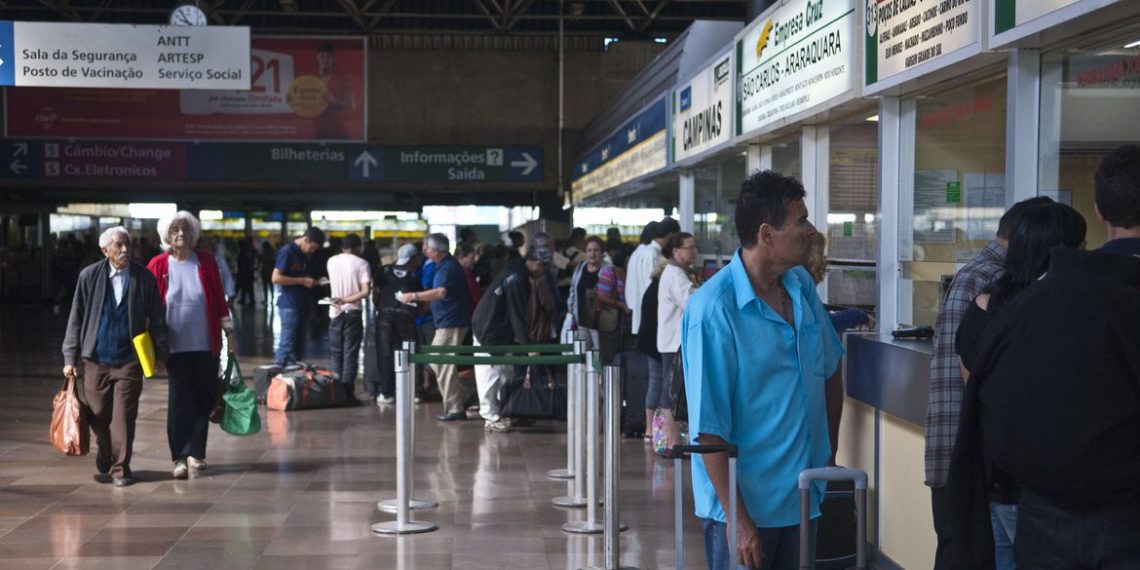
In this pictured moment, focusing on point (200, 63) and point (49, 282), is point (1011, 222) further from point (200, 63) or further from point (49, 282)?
point (49, 282)

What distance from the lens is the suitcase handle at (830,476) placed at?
298 cm

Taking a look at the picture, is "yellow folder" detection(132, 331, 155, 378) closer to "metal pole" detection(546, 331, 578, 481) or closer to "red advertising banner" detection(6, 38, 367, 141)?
"metal pole" detection(546, 331, 578, 481)

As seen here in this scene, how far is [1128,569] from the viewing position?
9.02 feet

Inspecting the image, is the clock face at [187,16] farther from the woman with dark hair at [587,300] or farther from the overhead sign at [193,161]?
the overhead sign at [193,161]

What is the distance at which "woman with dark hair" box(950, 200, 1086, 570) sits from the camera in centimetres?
305

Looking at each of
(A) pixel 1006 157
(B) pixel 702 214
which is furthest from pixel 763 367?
(B) pixel 702 214

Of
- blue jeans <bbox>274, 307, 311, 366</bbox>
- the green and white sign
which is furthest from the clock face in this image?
the green and white sign

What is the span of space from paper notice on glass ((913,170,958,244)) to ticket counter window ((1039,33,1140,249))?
1030 mm

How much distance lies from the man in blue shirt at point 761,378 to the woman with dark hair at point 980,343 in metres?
0.38

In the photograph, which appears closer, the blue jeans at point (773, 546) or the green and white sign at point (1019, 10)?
the blue jeans at point (773, 546)

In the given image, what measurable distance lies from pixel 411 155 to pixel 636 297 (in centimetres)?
1694

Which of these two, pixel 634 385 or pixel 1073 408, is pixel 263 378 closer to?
pixel 634 385

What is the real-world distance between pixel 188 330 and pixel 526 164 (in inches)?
706

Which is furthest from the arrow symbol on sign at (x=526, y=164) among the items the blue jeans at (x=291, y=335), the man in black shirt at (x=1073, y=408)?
the man in black shirt at (x=1073, y=408)
